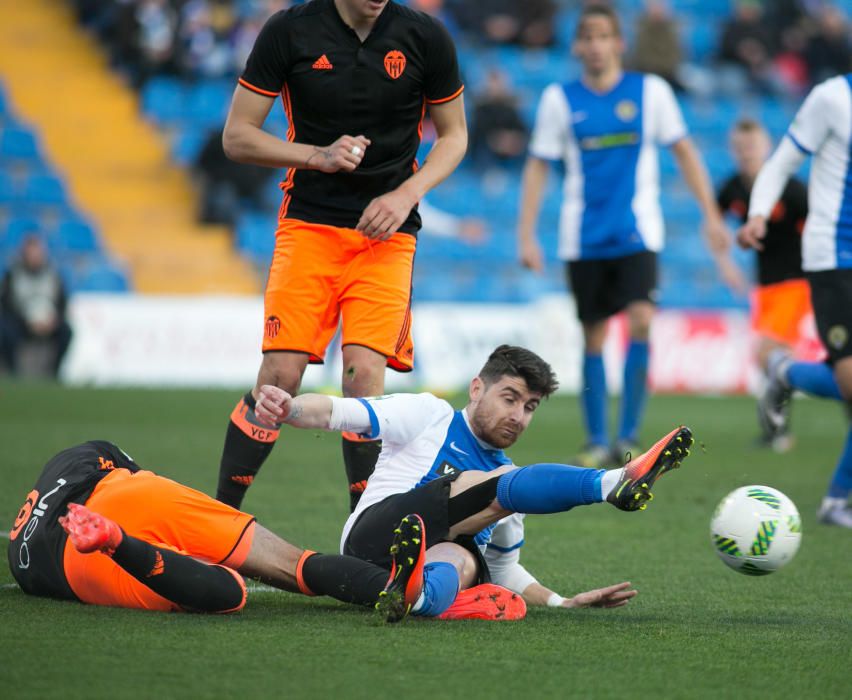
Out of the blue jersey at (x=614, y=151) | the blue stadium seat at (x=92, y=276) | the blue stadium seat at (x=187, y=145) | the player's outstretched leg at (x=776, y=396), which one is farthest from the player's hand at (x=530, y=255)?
the blue stadium seat at (x=187, y=145)

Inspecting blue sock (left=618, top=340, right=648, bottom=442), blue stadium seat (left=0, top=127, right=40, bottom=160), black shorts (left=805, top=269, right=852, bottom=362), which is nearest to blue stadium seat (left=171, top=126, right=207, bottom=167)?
blue stadium seat (left=0, top=127, right=40, bottom=160)

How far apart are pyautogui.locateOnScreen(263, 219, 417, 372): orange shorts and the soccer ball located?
1.45 metres

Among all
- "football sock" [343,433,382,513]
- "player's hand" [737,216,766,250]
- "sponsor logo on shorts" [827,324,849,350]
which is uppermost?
"player's hand" [737,216,766,250]

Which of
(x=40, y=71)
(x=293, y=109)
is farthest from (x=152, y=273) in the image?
(x=293, y=109)

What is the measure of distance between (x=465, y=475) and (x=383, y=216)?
123 cm

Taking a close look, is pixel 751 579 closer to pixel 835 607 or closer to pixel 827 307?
pixel 835 607

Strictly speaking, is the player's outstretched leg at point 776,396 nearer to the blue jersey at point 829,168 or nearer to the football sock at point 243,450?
the blue jersey at point 829,168

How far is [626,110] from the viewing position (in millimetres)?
8531

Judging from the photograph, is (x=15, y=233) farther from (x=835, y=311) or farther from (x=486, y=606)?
(x=486, y=606)

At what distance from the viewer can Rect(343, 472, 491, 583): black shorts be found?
4.16 m

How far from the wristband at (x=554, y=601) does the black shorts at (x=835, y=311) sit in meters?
2.32

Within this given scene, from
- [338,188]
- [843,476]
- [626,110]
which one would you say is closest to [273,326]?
[338,188]

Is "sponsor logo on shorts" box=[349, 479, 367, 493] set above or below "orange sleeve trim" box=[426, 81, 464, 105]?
below

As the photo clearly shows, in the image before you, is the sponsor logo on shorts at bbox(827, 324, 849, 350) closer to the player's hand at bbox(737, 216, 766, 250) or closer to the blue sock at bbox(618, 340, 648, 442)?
the player's hand at bbox(737, 216, 766, 250)
